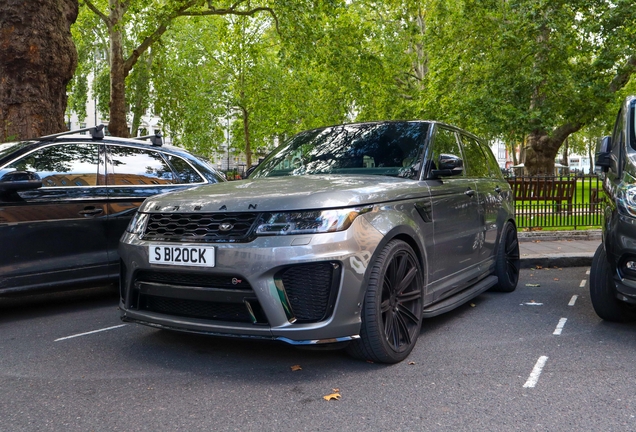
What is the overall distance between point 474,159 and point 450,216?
4.85 ft

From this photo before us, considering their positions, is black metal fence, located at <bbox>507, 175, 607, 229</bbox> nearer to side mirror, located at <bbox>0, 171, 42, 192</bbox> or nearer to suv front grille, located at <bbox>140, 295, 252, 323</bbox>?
side mirror, located at <bbox>0, 171, 42, 192</bbox>

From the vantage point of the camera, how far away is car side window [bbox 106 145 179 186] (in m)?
6.22

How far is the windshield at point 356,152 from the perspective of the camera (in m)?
5.00

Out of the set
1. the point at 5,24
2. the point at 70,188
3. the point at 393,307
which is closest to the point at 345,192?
the point at 393,307

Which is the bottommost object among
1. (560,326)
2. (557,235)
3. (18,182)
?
(560,326)

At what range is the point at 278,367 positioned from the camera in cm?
410

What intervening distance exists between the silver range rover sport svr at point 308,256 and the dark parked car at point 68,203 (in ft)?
5.39

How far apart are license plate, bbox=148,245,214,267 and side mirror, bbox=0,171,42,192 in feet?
6.46

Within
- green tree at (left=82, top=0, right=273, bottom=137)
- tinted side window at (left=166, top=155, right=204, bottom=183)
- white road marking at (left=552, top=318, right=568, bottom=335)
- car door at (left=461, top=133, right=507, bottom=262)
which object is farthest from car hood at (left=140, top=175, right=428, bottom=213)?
green tree at (left=82, top=0, right=273, bottom=137)

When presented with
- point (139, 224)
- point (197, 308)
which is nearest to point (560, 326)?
point (197, 308)

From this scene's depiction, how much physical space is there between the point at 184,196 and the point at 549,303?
3.98 m

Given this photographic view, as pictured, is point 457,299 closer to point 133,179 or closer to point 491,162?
point 491,162

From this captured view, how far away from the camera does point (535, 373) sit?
3.99m

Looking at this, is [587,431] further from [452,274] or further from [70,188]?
[70,188]
